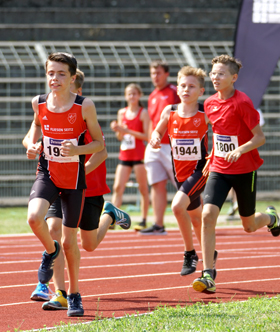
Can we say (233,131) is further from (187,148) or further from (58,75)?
(58,75)

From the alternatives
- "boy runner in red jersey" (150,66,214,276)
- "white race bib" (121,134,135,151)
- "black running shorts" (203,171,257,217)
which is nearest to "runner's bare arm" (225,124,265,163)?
"black running shorts" (203,171,257,217)

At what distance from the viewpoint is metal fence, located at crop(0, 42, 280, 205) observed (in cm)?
1459

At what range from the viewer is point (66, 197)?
479 cm

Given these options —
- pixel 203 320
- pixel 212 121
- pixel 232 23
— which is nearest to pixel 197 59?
pixel 232 23

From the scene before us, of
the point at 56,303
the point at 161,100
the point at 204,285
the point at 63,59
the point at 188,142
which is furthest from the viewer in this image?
the point at 161,100

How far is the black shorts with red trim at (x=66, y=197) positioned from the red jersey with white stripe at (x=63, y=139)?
38 mm

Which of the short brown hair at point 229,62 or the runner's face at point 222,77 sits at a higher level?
the short brown hair at point 229,62

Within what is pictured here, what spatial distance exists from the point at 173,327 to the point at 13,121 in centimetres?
1180

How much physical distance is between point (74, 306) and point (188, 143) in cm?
234

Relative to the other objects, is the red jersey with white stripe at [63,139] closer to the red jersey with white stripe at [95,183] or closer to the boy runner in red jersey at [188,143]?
the red jersey with white stripe at [95,183]

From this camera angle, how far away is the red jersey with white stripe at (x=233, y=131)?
5777 mm

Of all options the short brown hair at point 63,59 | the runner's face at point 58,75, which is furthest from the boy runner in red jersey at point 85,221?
the short brown hair at point 63,59

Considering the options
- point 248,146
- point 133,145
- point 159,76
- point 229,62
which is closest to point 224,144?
point 248,146

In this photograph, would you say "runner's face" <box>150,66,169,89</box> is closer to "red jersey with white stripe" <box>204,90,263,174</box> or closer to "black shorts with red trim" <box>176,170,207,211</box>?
"black shorts with red trim" <box>176,170,207,211</box>
